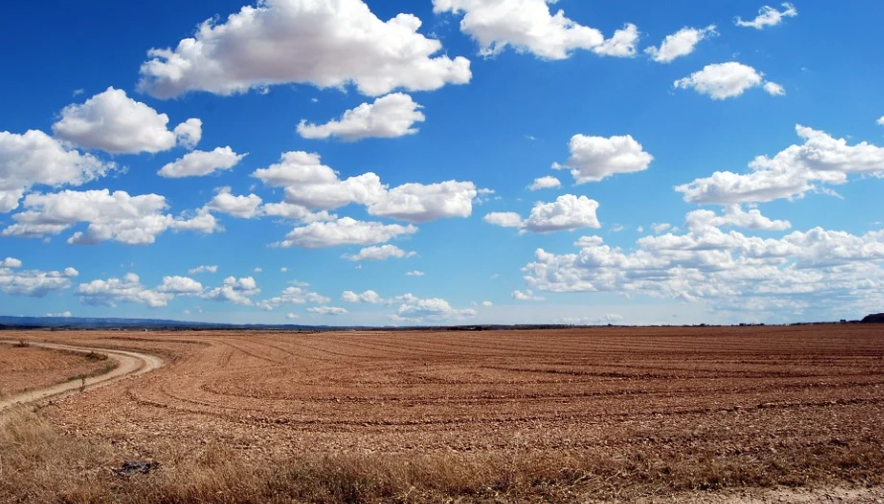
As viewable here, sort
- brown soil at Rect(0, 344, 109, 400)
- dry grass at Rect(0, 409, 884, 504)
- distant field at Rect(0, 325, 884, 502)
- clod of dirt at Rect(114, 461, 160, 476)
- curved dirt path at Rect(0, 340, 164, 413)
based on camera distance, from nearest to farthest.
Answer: dry grass at Rect(0, 409, 884, 504) < distant field at Rect(0, 325, 884, 502) < clod of dirt at Rect(114, 461, 160, 476) < curved dirt path at Rect(0, 340, 164, 413) < brown soil at Rect(0, 344, 109, 400)

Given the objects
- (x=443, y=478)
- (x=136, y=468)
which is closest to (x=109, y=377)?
(x=136, y=468)

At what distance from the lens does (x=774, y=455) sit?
1197 centimetres

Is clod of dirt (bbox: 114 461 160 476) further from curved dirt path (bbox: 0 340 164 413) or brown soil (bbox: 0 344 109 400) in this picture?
brown soil (bbox: 0 344 109 400)

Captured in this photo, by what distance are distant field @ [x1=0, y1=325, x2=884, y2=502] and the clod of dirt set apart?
281 millimetres

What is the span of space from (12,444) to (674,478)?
12941 mm

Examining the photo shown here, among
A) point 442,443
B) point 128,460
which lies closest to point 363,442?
point 442,443

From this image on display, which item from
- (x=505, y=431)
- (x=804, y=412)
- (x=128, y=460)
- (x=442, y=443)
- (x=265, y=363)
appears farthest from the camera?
(x=265, y=363)

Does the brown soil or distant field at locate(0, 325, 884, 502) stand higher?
distant field at locate(0, 325, 884, 502)

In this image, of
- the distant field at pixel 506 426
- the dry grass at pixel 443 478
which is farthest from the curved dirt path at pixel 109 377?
the dry grass at pixel 443 478

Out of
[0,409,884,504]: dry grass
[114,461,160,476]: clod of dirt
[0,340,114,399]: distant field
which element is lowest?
[0,340,114,399]: distant field

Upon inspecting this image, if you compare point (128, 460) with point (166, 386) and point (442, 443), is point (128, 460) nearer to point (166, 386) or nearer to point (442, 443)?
point (442, 443)

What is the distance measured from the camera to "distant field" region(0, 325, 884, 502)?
34.3 ft

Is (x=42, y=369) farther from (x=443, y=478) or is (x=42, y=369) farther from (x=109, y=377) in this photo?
(x=443, y=478)

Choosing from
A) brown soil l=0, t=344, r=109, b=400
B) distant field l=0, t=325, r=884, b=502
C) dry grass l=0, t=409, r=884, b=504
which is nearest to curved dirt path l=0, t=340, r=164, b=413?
brown soil l=0, t=344, r=109, b=400
